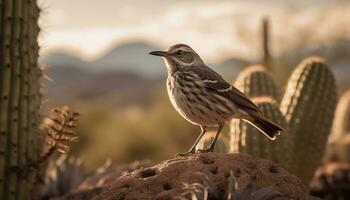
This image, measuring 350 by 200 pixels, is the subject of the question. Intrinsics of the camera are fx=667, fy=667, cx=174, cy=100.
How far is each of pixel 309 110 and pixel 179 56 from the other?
245cm

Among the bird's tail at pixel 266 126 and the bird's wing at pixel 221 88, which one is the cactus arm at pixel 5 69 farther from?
the bird's tail at pixel 266 126

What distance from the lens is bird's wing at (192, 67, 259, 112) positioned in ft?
20.0

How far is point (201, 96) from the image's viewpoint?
596 centimetres

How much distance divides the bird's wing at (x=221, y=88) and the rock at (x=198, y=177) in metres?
1.05

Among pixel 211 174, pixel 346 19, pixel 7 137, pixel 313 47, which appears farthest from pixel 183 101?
pixel 346 19

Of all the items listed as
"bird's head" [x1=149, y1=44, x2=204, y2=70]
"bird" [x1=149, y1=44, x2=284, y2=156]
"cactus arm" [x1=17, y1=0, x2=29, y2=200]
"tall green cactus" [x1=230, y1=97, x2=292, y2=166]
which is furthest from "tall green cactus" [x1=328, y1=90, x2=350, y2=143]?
"cactus arm" [x1=17, y1=0, x2=29, y2=200]

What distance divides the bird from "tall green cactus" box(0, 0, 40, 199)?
1.12m

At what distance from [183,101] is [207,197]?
1815mm

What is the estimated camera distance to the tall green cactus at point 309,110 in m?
8.07

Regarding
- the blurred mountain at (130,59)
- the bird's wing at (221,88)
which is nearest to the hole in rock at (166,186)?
the bird's wing at (221,88)

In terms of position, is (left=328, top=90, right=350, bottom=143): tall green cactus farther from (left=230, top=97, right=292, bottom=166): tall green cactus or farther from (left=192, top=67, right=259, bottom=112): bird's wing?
(left=192, top=67, right=259, bottom=112): bird's wing

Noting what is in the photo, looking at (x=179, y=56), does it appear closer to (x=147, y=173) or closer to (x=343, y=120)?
(x=147, y=173)

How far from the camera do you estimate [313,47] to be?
65.9 ft

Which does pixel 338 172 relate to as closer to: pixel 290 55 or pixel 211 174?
pixel 211 174
